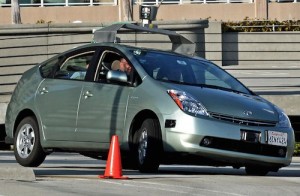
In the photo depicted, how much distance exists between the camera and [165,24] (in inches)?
1535

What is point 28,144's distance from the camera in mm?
14133

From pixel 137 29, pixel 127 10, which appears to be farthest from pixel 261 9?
pixel 137 29

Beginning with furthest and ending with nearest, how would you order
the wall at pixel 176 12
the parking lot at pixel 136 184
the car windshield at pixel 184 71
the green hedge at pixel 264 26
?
the wall at pixel 176 12, the green hedge at pixel 264 26, the car windshield at pixel 184 71, the parking lot at pixel 136 184

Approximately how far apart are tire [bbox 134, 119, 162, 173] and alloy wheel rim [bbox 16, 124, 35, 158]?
5.75ft

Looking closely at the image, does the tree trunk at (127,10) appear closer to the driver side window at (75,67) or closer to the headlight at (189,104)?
the driver side window at (75,67)

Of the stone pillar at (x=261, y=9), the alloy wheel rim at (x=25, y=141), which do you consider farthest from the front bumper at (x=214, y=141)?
the stone pillar at (x=261, y=9)

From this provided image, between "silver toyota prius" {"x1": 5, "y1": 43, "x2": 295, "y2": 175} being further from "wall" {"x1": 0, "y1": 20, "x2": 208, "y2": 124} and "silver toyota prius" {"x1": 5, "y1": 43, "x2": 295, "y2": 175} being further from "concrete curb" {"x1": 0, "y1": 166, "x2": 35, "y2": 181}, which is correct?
"wall" {"x1": 0, "y1": 20, "x2": 208, "y2": 124}

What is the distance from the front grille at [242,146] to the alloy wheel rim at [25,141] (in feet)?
8.27

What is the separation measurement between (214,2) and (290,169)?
33.4 metres

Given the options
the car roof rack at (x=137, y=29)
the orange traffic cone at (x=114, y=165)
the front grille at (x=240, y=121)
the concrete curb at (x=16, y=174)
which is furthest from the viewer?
the car roof rack at (x=137, y=29)

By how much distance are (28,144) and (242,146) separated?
9.29ft

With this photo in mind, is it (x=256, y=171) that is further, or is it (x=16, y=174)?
(x=256, y=171)

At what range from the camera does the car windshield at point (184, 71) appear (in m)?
13.4

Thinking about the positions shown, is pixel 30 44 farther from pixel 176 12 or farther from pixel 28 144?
pixel 28 144
